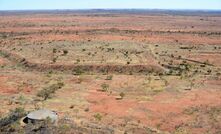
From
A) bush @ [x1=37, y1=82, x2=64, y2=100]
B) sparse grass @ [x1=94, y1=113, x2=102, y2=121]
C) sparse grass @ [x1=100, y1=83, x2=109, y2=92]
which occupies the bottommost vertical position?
sparse grass @ [x1=100, y1=83, x2=109, y2=92]

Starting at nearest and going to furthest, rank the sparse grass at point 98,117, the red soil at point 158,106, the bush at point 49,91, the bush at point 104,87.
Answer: the sparse grass at point 98,117
the red soil at point 158,106
the bush at point 49,91
the bush at point 104,87

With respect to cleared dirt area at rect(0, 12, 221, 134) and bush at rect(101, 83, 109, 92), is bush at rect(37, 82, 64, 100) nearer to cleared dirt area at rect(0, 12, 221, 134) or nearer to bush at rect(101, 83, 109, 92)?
cleared dirt area at rect(0, 12, 221, 134)

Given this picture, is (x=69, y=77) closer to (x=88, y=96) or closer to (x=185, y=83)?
(x=88, y=96)

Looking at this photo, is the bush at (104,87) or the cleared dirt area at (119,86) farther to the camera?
the bush at (104,87)

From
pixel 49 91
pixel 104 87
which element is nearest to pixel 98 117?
pixel 49 91

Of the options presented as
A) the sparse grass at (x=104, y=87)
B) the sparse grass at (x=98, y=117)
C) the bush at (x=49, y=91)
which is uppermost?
the sparse grass at (x=98, y=117)

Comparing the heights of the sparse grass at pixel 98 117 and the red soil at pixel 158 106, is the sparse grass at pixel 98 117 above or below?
above

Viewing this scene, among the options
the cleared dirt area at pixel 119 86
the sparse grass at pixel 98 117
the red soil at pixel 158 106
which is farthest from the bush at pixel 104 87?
the sparse grass at pixel 98 117

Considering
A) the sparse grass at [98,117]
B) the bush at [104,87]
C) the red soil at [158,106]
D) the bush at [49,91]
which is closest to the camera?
the sparse grass at [98,117]

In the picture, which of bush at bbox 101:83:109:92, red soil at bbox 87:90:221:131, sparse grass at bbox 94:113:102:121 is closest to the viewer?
sparse grass at bbox 94:113:102:121

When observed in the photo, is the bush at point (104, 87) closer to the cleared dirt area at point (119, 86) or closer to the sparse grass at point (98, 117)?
the cleared dirt area at point (119, 86)

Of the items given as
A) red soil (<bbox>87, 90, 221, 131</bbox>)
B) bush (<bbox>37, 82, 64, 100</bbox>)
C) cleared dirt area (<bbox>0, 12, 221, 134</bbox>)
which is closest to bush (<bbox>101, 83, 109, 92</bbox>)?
cleared dirt area (<bbox>0, 12, 221, 134</bbox>)

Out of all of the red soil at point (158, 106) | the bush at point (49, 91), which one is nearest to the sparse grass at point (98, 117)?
the red soil at point (158, 106)

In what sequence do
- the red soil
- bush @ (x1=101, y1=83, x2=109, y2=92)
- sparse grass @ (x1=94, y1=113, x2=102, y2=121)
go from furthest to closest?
bush @ (x1=101, y1=83, x2=109, y2=92), the red soil, sparse grass @ (x1=94, y1=113, x2=102, y2=121)
